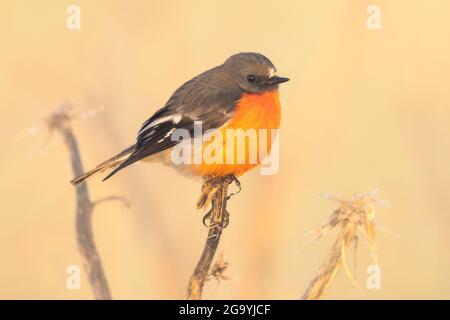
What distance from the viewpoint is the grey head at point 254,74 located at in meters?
5.30

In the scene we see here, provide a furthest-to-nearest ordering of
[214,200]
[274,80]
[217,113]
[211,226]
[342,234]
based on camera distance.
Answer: [274,80], [217,113], [214,200], [211,226], [342,234]

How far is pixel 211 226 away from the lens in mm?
3979

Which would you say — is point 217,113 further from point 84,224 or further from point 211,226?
point 84,224

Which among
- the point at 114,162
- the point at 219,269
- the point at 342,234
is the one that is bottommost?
the point at 219,269

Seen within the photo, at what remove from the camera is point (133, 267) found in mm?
6363

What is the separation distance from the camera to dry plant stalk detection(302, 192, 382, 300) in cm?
355

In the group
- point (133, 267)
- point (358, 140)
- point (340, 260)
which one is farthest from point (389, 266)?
point (340, 260)

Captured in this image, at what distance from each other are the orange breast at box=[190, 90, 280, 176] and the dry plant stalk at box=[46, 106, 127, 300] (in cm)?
80

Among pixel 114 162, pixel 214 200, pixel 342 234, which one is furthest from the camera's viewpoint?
pixel 114 162

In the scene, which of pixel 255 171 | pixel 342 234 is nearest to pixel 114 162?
pixel 255 171

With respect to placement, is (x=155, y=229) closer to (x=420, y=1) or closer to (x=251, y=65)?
(x=251, y=65)

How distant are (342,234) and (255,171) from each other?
2423 millimetres

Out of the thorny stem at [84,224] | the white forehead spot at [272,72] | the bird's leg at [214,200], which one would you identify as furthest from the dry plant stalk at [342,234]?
the white forehead spot at [272,72]

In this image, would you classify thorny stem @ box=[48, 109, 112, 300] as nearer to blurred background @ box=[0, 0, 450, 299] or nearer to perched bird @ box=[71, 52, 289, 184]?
perched bird @ box=[71, 52, 289, 184]
